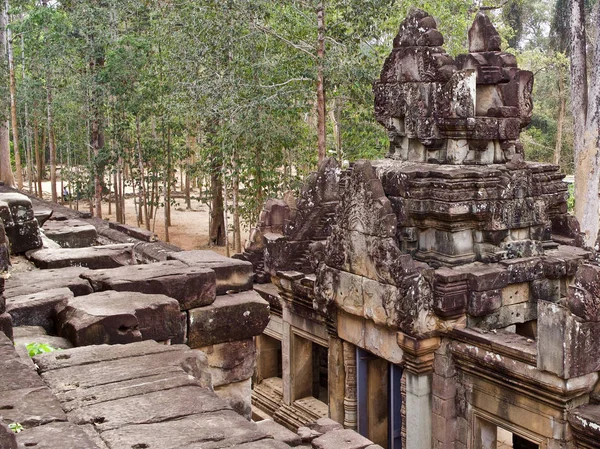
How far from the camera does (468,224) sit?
795cm

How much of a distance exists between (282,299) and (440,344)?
2.96 meters

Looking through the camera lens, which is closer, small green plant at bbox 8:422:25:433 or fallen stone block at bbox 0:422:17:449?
fallen stone block at bbox 0:422:17:449

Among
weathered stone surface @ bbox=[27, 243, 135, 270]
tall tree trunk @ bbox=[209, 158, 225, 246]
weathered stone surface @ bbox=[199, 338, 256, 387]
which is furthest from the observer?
tall tree trunk @ bbox=[209, 158, 225, 246]

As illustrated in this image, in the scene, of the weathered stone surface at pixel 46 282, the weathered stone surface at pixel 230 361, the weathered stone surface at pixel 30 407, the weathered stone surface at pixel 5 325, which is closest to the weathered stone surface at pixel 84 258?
the weathered stone surface at pixel 46 282

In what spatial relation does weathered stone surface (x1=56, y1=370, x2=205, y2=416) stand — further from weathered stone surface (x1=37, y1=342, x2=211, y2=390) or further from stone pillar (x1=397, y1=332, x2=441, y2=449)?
stone pillar (x1=397, y1=332, x2=441, y2=449)

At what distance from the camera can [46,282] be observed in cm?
518

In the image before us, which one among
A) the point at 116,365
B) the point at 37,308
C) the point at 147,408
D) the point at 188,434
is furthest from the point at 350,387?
the point at 188,434

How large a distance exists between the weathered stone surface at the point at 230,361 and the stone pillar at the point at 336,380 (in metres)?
3.74

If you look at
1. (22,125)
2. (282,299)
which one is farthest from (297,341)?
(22,125)

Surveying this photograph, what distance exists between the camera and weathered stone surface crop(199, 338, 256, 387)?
518 cm

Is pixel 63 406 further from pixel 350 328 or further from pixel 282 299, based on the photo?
pixel 282 299

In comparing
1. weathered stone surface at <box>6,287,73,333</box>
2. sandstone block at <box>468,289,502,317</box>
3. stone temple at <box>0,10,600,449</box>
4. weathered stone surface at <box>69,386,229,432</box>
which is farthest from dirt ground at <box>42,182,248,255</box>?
weathered stone surface at <box>69,386,229,432</box>

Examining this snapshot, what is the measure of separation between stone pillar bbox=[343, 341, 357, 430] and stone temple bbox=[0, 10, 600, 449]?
2cm

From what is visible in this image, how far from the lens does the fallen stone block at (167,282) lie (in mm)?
4934
